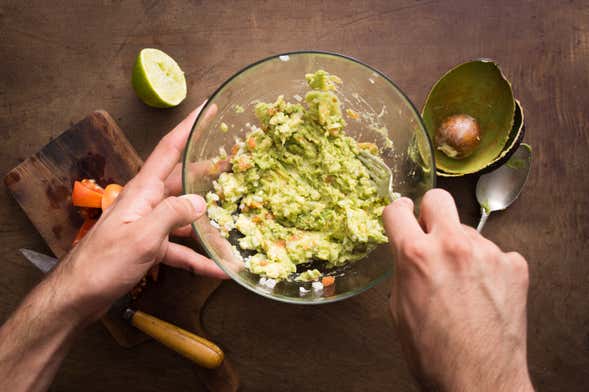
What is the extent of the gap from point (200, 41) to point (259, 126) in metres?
0.49

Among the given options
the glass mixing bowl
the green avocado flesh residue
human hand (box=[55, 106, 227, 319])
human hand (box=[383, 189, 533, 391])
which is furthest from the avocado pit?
human hand (box=[55, 106, 227, 319])

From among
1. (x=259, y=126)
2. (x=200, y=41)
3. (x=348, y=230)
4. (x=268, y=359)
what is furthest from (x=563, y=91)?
(x=268, y=359)

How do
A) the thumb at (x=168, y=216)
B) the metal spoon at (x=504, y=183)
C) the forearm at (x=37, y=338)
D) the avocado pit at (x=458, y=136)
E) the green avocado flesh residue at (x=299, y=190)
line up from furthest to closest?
the metal spoon at (x=504, y=183)
the avocado pit at (x=458, y=136)
the green avocado flesh residue at (x=299, y=190)
the forearm at (x=37, y=338)
the thumb at (x=168, y=216)

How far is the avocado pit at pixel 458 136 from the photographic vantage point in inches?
70.6

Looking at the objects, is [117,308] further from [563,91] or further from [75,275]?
[563,91]

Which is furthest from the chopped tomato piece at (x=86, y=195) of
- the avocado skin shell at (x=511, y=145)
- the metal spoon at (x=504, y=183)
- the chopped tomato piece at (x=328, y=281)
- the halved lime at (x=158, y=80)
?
the metal spoon at (x=504, y=183)

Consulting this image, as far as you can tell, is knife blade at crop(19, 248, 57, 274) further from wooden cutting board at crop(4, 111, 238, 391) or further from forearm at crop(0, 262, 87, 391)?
forearm at crop(0, 262, 87, 391)

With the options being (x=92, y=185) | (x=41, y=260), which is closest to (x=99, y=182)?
(x=92, y=185)

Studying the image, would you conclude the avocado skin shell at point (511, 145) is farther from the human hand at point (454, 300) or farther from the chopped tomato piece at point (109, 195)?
the chopped tomato piece at point (109, 195)

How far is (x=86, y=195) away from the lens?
185 centimetres

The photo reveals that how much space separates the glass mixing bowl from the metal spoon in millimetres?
392

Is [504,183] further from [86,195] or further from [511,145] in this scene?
[86,195]

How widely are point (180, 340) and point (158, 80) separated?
103 centimetres

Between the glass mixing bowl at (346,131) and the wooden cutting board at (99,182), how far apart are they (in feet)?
1.21
